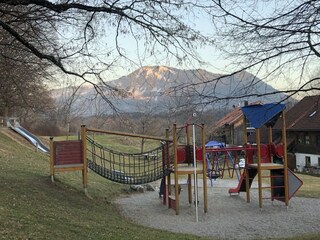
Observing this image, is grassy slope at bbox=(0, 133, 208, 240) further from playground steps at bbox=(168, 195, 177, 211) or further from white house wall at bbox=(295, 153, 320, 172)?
white house wall at bbox=(295, 153, 320, 172)

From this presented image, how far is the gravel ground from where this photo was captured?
30.5ft

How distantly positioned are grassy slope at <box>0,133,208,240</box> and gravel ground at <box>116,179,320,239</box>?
827mm

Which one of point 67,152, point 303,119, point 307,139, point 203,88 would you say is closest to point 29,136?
point 67,152

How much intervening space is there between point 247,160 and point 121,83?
5811 mm

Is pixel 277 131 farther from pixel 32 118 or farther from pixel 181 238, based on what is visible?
pixel 181 238

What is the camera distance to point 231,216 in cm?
1090

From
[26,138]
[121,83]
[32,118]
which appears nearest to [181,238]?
[121,83]

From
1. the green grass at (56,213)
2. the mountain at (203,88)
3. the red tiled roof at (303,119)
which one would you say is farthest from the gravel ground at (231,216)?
the red tiled roof at (303,119)

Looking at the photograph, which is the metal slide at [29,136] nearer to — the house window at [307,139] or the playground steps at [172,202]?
the playground steps at [172,202]

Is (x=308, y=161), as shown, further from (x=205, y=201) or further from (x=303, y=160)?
(x=205, y=201)

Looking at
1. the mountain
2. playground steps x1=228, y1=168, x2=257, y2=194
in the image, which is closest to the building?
playground steps x1=228, y1=168, x2=257, y2=194

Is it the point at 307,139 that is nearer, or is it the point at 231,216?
the point at 231,216

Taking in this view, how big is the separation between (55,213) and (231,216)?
4834 millimetres

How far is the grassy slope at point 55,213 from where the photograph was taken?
20.8 ft
